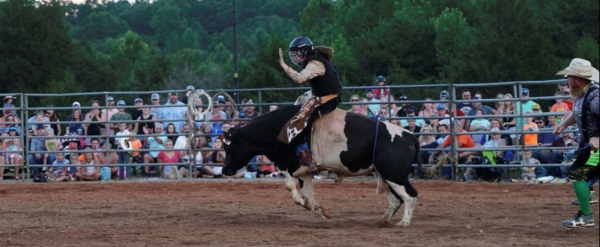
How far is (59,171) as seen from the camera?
1791 cm

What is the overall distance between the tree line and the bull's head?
10.3 metres

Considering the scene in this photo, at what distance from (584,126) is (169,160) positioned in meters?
9.80

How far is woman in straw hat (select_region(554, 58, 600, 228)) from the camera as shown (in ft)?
Result: 29.7

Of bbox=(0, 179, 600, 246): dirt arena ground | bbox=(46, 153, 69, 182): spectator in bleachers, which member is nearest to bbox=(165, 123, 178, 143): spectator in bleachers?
bbox=(0, 179, 600, 246): dirt arena ground

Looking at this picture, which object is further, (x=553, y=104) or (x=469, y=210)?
(x=553, y=104)

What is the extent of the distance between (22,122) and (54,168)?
1.04 m

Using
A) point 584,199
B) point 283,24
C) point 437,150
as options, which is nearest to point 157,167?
point 437,150

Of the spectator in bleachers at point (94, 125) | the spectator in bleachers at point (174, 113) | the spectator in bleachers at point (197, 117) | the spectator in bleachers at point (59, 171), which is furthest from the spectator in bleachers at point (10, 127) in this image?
the spectator in bleachers at point (197, 117)

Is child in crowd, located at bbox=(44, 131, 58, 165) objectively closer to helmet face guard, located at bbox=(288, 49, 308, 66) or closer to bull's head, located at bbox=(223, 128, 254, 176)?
bull's head, located at bbox=(223, 128, 254, 176)

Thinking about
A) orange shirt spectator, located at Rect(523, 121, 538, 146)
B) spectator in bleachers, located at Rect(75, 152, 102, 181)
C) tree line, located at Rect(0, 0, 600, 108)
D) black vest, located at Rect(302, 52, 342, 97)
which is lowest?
spectator in bleachers, located at Rect(75, 152, 102, 181)

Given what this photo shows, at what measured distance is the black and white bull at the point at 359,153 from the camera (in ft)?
32.8

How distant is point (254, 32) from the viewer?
77750 mm

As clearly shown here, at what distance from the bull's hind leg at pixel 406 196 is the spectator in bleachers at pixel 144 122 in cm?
828

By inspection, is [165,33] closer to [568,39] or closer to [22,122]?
[568,39]
